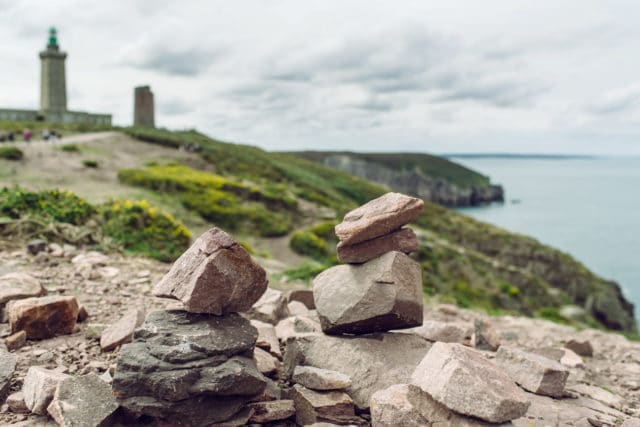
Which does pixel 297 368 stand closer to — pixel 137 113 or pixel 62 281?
pixel 62 281

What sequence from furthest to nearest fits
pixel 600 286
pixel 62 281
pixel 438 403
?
pixel 600 286 < pixel 62 281 < pixel 438 403

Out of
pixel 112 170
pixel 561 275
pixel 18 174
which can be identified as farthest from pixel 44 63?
pixel 561 275

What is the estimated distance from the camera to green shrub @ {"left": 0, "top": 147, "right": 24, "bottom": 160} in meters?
24.5

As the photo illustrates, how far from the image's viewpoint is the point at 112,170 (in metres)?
27.1

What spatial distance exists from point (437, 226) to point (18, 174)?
29.6 metres

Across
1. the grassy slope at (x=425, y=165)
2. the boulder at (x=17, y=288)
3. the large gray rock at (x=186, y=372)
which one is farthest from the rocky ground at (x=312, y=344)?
the grassy slope at (x=425, y=165)

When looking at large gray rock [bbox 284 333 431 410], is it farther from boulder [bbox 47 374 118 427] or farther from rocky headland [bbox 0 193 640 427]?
boulder [bbox 47 374 118 427]

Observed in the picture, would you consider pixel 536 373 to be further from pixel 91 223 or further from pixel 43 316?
pixel 91 223

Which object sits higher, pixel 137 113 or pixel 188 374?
pixel 137 113

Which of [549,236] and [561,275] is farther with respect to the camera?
[549,236]

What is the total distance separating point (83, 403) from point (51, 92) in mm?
60633

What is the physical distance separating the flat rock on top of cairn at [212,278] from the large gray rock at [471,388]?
201 cm

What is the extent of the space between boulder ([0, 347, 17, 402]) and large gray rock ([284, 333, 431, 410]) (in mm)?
2927

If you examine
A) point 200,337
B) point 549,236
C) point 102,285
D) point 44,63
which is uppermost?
point 44,63
